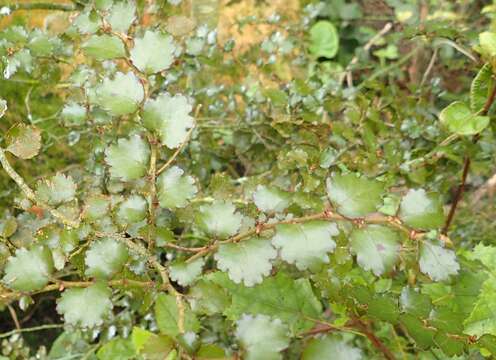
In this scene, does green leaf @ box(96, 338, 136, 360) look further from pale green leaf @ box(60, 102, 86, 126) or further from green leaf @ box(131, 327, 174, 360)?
green leaf @ box(131, 327, 174, 360)

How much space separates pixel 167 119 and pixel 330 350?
265 mm

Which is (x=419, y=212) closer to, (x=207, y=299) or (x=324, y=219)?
(x=324, y=219)

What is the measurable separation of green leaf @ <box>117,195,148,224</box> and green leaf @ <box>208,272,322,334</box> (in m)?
0.22

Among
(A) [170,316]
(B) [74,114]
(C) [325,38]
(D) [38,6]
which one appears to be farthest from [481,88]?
(C) [325,38]

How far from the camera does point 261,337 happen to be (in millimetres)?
485

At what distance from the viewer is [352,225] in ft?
1.86

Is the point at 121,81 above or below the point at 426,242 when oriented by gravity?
above

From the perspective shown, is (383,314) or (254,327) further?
(383,314)

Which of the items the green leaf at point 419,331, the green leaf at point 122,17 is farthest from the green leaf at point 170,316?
the green leaf at point 122,17

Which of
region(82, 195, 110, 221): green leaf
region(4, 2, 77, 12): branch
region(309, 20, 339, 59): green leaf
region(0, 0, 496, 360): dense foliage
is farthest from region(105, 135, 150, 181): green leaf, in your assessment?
region(309, 20, 339, 59): green leaf

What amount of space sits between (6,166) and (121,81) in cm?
18

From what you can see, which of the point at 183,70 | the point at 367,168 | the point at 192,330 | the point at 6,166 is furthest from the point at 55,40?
the point at 192,330

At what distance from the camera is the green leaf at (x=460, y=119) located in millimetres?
771

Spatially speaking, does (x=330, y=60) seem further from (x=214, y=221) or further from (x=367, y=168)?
(x=214, y=221)
